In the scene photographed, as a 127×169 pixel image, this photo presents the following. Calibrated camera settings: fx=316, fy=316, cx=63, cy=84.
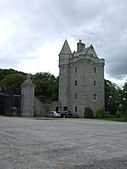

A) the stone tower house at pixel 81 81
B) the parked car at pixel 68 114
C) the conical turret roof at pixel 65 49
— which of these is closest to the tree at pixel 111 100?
the stone tower house at pixel 81 81

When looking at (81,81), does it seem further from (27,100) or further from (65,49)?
(27,100)

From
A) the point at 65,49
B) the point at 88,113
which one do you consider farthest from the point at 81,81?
the point at 65,49

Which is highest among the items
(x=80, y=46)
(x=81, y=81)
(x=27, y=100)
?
(x=80, y=46)

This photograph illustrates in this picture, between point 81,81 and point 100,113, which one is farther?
point 81,81

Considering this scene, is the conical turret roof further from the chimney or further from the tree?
the tree

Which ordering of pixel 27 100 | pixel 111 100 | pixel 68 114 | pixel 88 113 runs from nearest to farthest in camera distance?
pixel 27 100 < pixel 68 114 < pixel 88 113 < pixel 111 100

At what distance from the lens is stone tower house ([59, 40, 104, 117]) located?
68.2 meters

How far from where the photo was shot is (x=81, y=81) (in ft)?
225

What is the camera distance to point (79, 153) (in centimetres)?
1080

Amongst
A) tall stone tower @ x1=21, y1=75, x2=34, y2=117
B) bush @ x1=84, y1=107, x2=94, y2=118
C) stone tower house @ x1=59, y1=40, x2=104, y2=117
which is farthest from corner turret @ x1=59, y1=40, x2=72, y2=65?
tall stone tower @ x1=21, y1=75, x2=34, y2=117

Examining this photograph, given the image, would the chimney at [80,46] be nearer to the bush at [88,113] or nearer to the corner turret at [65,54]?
the corner turret at [65,54]

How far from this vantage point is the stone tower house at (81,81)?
6819 cm

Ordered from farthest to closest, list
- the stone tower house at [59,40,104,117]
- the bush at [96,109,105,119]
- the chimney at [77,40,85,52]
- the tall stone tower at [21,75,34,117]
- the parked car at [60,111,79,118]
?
the chimney at [77,40,85,52], the stone tower house at [59,40,104,117], the bush at [96,109,105,119], the parked car at [60,111,79,118], the tall stone tower at [21,75,34,117]

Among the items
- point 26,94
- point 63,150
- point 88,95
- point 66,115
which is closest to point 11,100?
point 26,94
